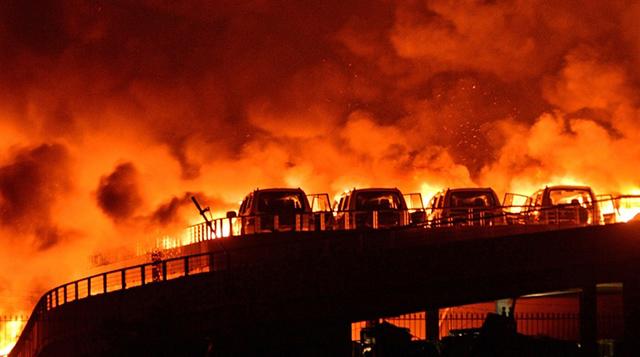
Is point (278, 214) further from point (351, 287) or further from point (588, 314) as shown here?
point (588, 314)

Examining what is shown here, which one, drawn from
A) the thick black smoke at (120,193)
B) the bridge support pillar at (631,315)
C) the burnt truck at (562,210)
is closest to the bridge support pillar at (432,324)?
the burnt truck at (562,210)

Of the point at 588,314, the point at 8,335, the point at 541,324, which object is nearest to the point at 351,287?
the point at 588,314

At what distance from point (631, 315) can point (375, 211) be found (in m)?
10.5

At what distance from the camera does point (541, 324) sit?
99.8ft

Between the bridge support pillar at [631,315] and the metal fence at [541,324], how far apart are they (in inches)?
180

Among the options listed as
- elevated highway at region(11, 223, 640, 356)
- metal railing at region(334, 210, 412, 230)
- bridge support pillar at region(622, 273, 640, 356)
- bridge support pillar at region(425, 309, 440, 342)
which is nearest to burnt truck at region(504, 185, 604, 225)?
metal railing at region(334, 210, 412, 230)

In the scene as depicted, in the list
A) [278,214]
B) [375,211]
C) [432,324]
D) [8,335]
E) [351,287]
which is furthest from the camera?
[8,335]

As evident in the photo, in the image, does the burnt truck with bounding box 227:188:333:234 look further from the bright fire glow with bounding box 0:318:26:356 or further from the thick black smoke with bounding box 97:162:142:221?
the thick black smoke with bounding box 97:162:142:221

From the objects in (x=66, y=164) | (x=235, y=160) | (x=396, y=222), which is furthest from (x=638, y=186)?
(x=66, y=164)

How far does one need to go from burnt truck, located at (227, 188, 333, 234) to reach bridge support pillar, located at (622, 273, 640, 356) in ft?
33.5

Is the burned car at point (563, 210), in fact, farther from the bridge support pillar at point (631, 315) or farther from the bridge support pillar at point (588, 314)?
the bridge support pillar at point (631, 315)

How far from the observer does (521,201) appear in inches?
1576

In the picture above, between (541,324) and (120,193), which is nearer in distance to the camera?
(541,324)

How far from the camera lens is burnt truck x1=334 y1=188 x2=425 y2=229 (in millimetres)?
30125
